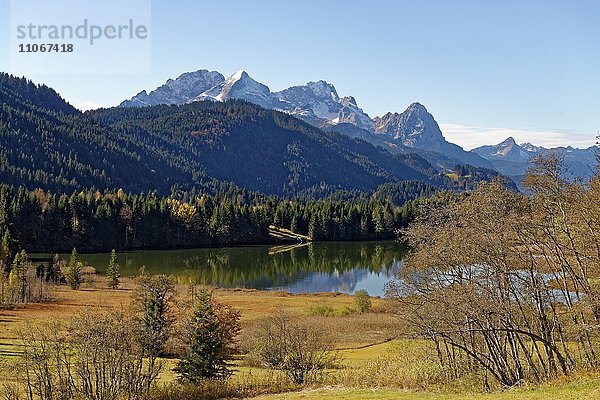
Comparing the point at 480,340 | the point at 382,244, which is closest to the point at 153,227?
the point at 382,244

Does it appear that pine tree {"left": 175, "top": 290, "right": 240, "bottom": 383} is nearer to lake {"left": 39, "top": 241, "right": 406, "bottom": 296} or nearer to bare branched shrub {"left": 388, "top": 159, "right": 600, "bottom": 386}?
bare branched shrub {"left": 388, "top": 159, "right": 600, "bottom": 386}

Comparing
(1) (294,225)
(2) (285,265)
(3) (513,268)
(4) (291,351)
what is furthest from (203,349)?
(1) (294,225)

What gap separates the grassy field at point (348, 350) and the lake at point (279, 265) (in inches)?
370

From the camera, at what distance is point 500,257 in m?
23.3

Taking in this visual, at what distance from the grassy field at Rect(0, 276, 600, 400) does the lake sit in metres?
9.40

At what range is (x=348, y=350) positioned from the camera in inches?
1726

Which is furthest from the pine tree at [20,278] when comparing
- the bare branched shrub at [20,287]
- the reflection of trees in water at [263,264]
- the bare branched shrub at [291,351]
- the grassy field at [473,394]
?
the grassy field at [473,394]

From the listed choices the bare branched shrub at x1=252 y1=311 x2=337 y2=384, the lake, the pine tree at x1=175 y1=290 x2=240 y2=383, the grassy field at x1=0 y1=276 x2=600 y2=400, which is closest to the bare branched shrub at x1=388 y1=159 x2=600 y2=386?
the grassy field at x1=0 y1=276 x2=600 y2=400

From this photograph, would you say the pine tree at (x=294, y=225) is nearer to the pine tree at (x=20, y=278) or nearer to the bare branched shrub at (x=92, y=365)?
the pine tree at (x=20, y=278)

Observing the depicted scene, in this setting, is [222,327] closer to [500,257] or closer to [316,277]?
[500,257]

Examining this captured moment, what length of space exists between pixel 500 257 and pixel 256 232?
434 feet

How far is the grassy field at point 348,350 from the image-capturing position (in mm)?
22344

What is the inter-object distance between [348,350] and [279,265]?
64.1m

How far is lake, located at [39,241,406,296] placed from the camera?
86688mm
